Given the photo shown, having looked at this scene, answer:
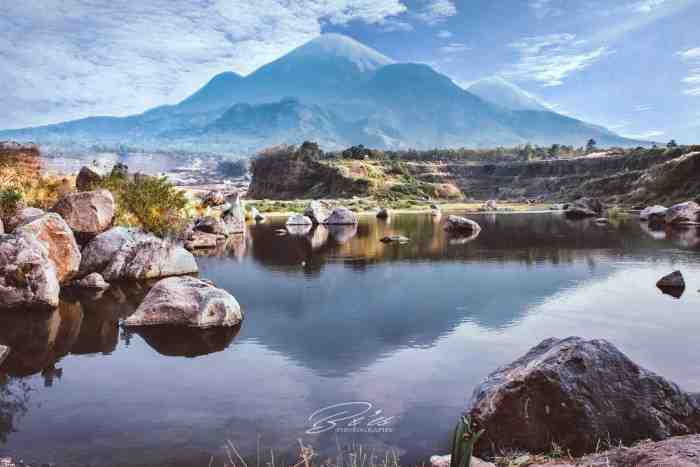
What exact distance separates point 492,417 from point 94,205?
919 inches

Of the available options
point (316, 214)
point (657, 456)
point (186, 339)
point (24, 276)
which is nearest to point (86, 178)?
point (24, 276)

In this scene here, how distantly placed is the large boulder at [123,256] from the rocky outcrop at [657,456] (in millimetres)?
22671

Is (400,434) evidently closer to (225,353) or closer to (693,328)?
(225,353)

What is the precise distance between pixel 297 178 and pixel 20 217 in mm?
119355

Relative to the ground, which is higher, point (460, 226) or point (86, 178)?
point (86, 178)

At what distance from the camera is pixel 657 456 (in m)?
6.05

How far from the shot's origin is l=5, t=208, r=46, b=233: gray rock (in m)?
25.5

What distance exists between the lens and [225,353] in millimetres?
15516

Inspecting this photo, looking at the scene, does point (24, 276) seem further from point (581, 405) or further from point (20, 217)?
point (581, 405)

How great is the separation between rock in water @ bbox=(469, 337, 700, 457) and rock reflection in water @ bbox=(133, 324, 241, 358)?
8.82m

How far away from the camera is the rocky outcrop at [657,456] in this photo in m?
5.79

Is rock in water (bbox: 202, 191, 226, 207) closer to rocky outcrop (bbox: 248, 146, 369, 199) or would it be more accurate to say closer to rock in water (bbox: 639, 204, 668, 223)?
rock in water (bbox: 639, 204, 668, 223)

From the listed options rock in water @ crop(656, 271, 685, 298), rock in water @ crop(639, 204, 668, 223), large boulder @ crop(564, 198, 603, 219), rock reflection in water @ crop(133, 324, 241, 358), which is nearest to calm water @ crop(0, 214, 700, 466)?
rock reflection in water @ crop(133, 324, 241, 358)

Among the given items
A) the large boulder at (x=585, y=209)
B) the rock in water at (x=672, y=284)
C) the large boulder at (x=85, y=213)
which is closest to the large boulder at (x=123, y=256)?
the large boulder at (x=85, y=213)
